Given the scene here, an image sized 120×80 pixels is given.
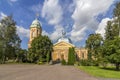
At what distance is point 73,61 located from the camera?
6269cm

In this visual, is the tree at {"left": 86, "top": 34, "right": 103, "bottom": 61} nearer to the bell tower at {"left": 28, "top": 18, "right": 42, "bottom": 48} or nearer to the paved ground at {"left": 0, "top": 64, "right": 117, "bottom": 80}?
the bell tower at {"left": 28, "top": 18, "right": 42, "bottom": 48}

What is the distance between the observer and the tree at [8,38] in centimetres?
5775

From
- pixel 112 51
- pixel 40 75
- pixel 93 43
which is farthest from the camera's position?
pixel 93 43

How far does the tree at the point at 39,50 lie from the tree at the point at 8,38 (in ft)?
20.2

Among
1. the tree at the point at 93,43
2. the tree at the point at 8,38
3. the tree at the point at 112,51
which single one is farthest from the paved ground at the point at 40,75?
the tree at the point at 93,43

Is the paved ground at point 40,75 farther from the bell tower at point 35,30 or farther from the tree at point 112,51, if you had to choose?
the bell tower at point 35,30

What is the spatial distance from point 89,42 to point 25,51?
2327cm

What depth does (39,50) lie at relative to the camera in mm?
65438

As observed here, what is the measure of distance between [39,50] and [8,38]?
1134 centimetres

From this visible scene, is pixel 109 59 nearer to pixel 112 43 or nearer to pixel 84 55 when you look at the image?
pixel 112 43

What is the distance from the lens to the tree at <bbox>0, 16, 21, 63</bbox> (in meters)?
57.8

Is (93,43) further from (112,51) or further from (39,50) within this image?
(112,51)

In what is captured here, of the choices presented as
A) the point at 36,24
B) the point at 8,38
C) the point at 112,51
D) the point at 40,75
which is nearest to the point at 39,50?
the point at 8,38

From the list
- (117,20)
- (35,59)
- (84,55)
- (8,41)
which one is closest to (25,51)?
(35,59)
